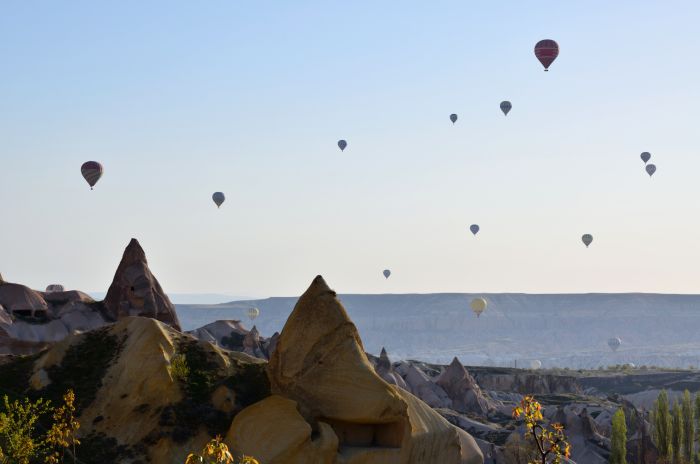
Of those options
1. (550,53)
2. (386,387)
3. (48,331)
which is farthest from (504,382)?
(386,387)

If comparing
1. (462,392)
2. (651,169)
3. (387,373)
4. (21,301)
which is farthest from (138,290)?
(651,169)

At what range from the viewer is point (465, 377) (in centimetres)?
11956

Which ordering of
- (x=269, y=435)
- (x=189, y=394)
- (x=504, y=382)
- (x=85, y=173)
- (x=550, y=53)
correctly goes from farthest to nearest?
(x=504, y=382) → (x=550, y=53) → (x=85, y=173) → (x=189, y=394) → (x=269, y=435)

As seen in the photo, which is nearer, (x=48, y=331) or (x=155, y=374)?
(x=155, y=374)

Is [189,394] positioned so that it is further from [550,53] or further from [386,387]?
[550,53]

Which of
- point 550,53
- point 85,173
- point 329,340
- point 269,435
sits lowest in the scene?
point 269,435

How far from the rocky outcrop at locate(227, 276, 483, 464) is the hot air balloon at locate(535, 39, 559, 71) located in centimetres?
7222

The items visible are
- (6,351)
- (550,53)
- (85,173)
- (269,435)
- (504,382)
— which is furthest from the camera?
(504,382)

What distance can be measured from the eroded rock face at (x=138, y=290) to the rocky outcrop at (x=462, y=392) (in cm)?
4131

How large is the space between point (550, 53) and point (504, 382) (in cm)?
5533

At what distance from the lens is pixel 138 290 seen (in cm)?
8012

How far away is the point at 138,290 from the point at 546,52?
52.5 meters

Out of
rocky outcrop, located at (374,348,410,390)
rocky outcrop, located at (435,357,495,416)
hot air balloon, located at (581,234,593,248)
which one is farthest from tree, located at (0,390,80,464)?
hot air balloon, located at (581,234,593,248)

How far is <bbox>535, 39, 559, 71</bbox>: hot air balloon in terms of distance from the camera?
11450cm
